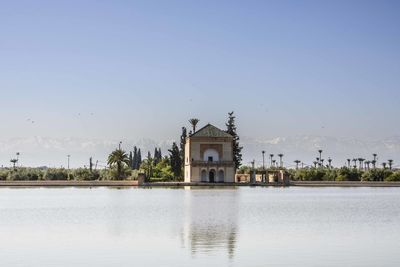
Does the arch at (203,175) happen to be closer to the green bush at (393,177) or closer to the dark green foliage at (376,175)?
the dark green foliage at (376,175)

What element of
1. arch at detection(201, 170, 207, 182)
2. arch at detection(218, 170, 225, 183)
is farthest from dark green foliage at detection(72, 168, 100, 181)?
arch at detection(218, 170, 225, 183)

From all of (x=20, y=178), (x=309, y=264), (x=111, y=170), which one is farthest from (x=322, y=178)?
(x=309, y=264)

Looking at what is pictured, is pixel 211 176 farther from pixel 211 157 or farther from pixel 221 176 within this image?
pixel 211 157

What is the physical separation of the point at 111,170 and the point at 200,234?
6573 cm

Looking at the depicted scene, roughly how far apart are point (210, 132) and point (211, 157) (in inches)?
118

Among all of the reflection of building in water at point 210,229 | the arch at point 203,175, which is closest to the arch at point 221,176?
the arch at point 203,175

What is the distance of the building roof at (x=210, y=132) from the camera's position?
78.6 meters

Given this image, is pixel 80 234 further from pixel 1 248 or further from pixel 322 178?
pixel 322 178

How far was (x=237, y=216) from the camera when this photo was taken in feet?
95.5

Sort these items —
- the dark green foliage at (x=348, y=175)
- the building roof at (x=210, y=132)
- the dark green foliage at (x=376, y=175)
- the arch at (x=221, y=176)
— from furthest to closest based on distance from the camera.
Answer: the dark green foliage at (x=376, y=175)
the dark green foliage at (x=348, y=175)
the building roof at (x=210, y=132)
the arch at (x=221, y=176)

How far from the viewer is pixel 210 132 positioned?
7931 centimetres

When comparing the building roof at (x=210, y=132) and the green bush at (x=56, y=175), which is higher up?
the building roof at (x=210, y=132)

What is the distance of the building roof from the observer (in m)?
78.6

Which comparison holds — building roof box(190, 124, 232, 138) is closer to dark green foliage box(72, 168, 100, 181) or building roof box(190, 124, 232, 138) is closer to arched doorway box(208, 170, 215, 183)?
arched doorway box(208, 170, 215, 183)
